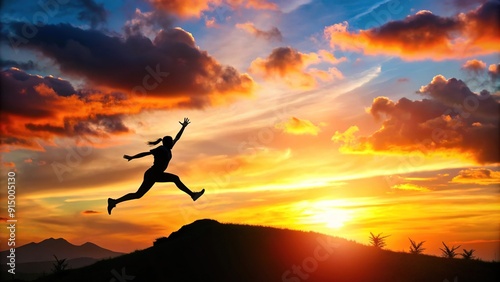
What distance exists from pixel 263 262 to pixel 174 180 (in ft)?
24.8

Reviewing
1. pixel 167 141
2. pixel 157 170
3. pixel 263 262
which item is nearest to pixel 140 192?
pixel 157 170

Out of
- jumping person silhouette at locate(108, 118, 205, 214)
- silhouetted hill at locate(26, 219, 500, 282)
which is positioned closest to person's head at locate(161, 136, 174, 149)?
jumping person silhouette at locate(108, 118, 205, 214)

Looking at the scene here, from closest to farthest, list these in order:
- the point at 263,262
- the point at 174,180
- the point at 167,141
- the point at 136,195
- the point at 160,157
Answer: the point at 160,157
the point at 136,195
the point at 167,141
the point at 174,180
the point at 263,262

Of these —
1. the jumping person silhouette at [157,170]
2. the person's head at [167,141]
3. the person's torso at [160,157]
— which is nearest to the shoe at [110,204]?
the jumping person silhouette at [157,170]

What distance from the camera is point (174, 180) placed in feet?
76.9

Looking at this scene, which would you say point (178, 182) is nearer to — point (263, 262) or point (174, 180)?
point (174, 180)

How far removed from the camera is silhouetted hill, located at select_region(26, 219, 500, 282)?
2498 centimetres

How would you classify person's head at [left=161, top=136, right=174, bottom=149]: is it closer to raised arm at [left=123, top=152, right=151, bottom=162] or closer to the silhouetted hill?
raised arm at [left=123, top=152, right=151, bottom=162]

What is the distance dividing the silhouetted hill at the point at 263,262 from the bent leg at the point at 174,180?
4730mm

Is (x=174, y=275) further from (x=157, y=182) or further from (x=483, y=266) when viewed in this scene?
(x=483, y=266)

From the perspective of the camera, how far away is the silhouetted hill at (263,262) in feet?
82.0

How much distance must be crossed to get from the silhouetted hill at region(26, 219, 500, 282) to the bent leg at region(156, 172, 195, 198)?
15.5 feet

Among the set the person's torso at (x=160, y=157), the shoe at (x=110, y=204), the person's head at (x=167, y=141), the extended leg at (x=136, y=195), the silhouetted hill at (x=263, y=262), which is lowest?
the silhouetted hill at (x=263, y=262)

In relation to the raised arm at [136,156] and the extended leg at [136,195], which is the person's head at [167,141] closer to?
the raised arm at [136,156]
